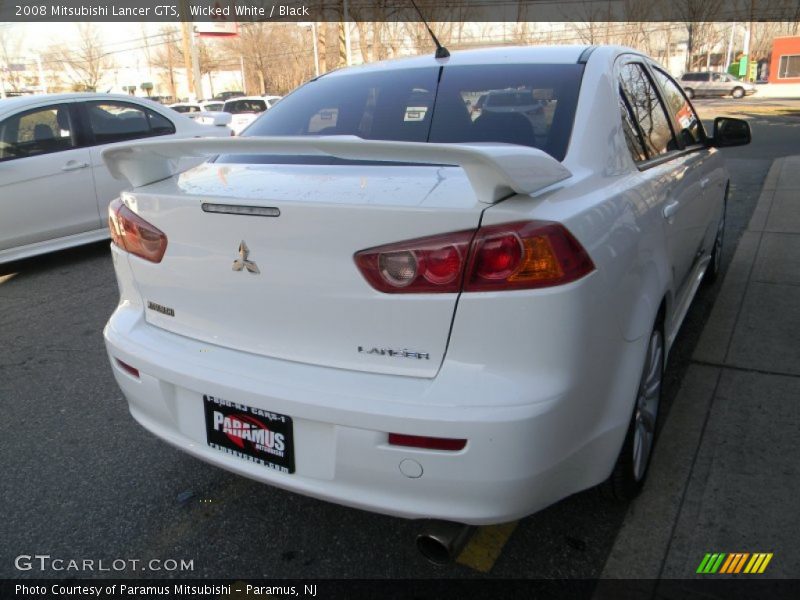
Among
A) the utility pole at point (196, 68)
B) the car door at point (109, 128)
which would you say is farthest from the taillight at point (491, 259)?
the utility pole at point (196, 68)

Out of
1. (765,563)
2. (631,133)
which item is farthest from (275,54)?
(765,563)

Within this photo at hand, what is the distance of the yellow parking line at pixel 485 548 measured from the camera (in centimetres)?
222

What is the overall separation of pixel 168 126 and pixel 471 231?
6324 mm

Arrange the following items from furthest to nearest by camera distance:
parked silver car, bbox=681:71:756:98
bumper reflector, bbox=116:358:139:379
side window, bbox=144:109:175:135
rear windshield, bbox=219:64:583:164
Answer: parked silver car, bbox=681:71:756:98 < side window, bbox=144:109:175:135 < rear windshield, bbox=219:64:583:164 < bumper reflector, bbox=116:358:139:379

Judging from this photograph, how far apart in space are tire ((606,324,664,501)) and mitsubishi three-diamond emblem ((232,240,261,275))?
127 centimetres

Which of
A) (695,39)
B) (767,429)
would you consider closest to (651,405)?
(767,429)

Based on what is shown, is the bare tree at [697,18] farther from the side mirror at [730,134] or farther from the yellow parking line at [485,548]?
the yellow parking line at [485,548]

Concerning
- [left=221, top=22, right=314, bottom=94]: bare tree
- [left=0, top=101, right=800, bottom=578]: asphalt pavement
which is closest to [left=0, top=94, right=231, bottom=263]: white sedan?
[left=0, top=101, right=800, bottom=578]: asphalt pavement

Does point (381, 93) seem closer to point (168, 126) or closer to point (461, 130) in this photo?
point (461, 130)

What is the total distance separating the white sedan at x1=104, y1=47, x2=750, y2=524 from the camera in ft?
5.52

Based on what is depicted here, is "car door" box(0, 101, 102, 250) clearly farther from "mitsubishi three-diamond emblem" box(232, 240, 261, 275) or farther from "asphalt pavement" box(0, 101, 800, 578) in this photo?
"mitsubishi three-diamond emblem" box(232, 240, 261, 275)

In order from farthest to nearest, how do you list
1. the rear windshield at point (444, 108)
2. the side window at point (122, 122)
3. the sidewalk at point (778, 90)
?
the sidewalk at point (778, 90), the side window at point (122, 122), the rear windshield at point (444, 108)

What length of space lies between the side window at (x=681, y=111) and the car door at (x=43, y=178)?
509cm

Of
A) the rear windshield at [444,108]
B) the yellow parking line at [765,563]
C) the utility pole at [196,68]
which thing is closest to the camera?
the yellow parking line at [765,563]
